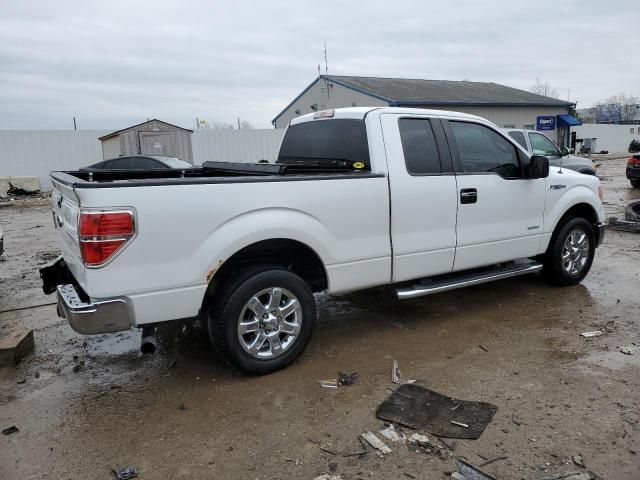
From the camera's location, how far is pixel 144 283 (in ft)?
10.7

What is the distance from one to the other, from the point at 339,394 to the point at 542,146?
1047 centimetres

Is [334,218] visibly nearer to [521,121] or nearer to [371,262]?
[371,262]

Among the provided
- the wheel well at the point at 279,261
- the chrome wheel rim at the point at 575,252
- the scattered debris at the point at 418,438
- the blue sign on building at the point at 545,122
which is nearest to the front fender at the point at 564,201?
the chrome wheel rim at the point at 575,252

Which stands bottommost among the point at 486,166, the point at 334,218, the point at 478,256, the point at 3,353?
the point at 3,353

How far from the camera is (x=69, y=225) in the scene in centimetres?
354

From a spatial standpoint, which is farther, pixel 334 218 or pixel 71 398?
pixel 334 218

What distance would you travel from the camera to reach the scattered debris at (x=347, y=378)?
378 centimetres

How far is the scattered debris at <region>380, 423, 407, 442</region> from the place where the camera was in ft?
10.00

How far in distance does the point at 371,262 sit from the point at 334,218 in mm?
539

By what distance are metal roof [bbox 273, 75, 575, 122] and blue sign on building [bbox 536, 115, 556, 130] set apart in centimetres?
71

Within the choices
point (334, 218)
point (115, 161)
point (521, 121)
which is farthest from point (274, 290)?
point (521, 121)

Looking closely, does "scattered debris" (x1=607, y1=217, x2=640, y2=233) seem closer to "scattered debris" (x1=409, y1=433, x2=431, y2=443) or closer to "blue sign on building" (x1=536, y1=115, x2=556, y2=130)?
"scattered debris" (x1=409, y1=433, x2=431, y2=443)

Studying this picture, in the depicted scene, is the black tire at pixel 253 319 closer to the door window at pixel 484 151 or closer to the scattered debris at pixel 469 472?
the scattered debris at pixel 469 472

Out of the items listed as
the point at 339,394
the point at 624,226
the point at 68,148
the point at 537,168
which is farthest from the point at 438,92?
the point at 339,394
